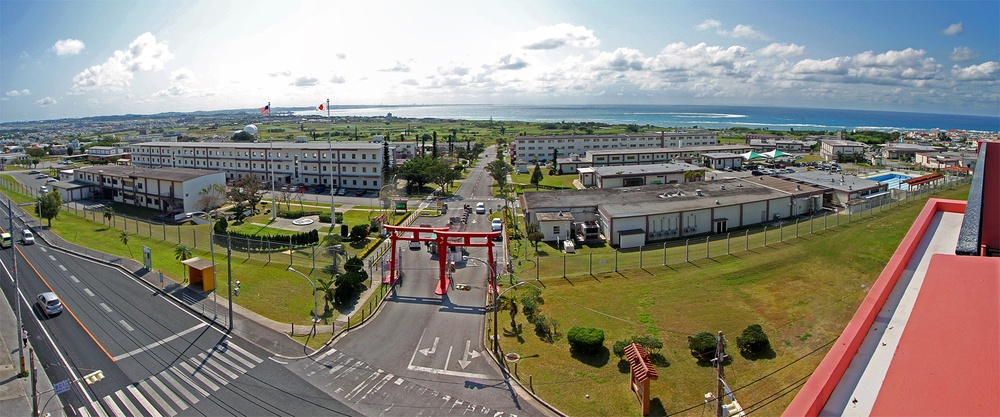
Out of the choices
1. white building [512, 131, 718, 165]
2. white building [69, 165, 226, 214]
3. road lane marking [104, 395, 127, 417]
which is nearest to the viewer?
road lane marking [104, 395, 127, 417]

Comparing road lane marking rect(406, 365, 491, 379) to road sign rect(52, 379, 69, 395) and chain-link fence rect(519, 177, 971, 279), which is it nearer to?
chain-link fence rect(519, 177, 971, 279)

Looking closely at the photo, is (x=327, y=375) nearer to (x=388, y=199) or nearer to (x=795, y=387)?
(x=795, y=387)

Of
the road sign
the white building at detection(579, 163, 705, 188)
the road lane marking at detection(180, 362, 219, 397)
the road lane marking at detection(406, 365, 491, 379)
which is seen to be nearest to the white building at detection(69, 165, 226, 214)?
the road lane marking at detection(180, 362, 219, 397)

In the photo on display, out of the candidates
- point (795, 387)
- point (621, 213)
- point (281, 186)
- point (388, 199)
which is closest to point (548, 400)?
point (795, 387)

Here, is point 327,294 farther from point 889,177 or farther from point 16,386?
point 889,177

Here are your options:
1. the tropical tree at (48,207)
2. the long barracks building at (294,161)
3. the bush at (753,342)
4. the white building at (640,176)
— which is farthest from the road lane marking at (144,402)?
the white building at (640,176)

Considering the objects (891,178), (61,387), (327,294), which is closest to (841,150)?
(891,178)

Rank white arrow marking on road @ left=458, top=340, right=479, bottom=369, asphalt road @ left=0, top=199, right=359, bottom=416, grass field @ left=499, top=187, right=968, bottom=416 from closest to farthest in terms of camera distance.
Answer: asphalt road @ left=0, top=199, right=359, bottom=416 → grass field @ left=499, top=187, right=968, bottom=416 → white arrow marking on road @ left=458, top=340, right=479, bottom=369
